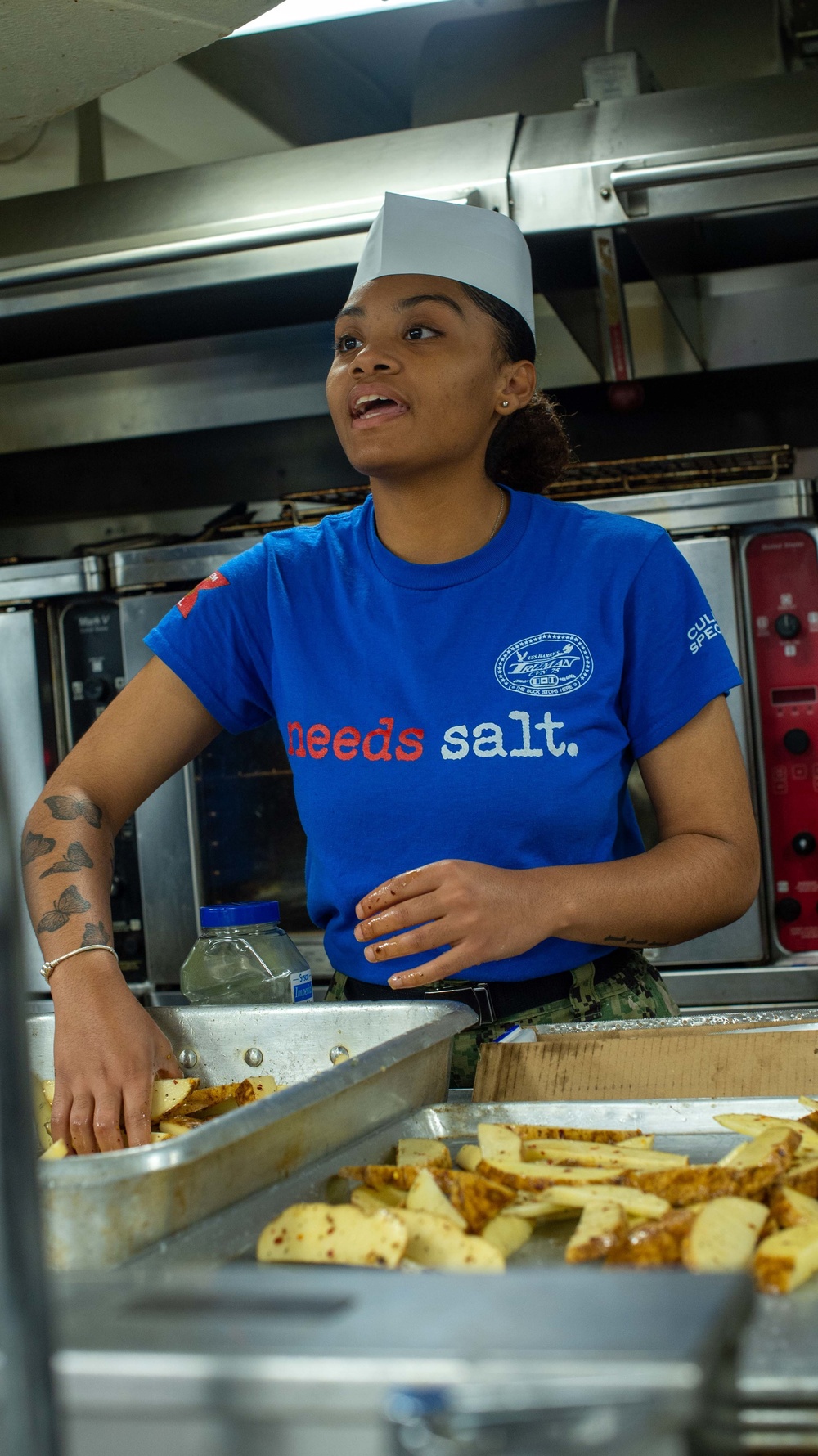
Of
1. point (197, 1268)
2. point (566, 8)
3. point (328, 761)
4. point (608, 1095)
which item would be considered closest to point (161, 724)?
point (328, 761)

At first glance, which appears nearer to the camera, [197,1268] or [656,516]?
[197,1268]

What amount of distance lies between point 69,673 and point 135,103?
1.39 metres

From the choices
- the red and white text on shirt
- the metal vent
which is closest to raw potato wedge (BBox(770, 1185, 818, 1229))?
the red and white text on shirt

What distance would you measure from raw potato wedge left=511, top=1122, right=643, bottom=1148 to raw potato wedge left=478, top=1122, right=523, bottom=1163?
0.07 ft

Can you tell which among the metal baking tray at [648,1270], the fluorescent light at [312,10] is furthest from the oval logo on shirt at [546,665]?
the fluorescent light at [312,10]

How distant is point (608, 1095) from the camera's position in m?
1.04

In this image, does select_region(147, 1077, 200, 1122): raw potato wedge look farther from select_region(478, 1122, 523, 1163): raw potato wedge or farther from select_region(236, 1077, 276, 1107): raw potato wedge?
select_region(478, 1122, 523, 1163): raw potato wedge

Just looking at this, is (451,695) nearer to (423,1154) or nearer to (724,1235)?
(423,1154)

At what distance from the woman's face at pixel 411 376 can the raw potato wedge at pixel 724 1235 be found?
89 centimetres

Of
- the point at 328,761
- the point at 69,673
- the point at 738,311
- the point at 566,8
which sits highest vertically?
the point at 566,8

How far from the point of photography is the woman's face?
1.40 meters

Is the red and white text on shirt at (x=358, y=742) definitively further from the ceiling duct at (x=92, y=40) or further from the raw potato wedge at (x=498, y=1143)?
the ceiling duct at (x=92, y=40)

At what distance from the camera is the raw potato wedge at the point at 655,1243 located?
698mm

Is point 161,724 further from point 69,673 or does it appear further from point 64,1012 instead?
point 69,673
